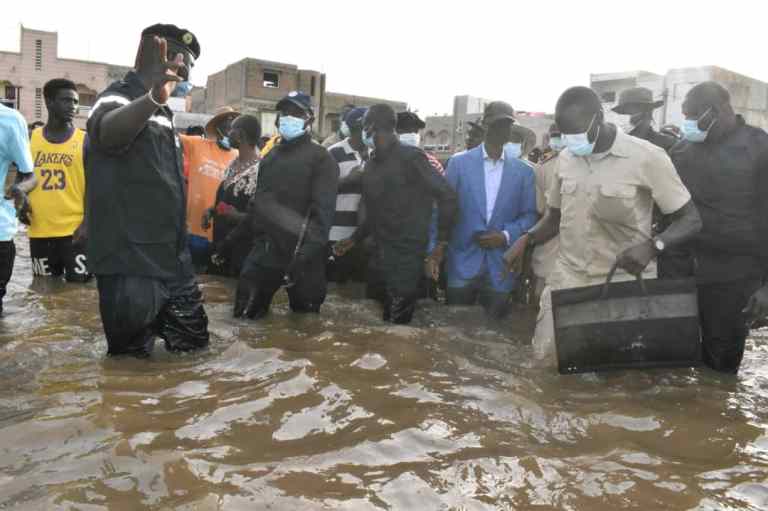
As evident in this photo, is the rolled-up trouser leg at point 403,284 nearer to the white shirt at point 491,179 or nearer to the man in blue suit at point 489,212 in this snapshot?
the man in blue suit at point 489,212

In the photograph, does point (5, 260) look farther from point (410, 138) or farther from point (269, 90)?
point (269, 90)

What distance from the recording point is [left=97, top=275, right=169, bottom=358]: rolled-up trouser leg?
3.38 metres

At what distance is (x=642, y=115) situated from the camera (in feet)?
19.3

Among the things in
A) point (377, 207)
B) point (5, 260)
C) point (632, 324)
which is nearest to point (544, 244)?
point (377, 207)

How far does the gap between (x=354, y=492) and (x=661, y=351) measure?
2162 mm

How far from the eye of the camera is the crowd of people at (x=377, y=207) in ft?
11.1

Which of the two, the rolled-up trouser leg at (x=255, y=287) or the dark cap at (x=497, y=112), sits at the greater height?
the dark cap at (x=497, y=112)

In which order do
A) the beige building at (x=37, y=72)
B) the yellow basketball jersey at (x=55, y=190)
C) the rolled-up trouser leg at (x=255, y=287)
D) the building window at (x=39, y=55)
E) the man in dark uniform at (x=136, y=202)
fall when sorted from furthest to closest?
the building window at (x=39, y=55)
the beige building at (x=37, y=72)
the yellow basketball jersey at (x=55, y=190)
the rolled-up trouser leg at (x=255, y=287)
the man in dark uniform at (x=136, y=202)

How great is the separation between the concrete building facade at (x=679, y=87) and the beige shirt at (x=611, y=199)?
28.0 m

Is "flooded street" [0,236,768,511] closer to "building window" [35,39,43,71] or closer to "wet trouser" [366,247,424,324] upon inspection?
"wet trouser" [366,247,424,324]

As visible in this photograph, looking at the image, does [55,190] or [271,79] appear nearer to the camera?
[55,190]

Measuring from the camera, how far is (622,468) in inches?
104

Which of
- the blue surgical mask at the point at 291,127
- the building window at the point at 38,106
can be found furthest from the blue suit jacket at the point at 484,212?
the building window at the point at 38,106

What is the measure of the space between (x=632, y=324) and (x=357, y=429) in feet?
5.61
